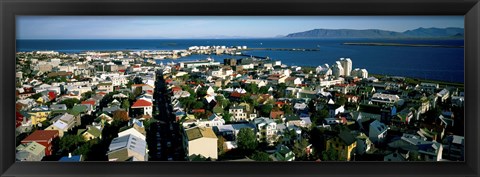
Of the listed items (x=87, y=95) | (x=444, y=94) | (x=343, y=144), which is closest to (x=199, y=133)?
(x=87, y=95)

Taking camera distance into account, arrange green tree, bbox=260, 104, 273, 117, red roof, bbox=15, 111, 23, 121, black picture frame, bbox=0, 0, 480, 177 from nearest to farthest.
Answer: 1. black picture frame, bbox=0, 0, 480, 177
2. red roof, bbox=15, 111, 23, 121
3. green tree, bbox=260, 104, 273, 117

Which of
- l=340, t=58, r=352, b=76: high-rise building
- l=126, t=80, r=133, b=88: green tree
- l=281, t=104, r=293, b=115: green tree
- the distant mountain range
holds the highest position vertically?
the distant mountain range

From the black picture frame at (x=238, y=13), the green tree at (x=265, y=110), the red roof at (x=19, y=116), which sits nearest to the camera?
the black picture frame at (x=238, y=13)

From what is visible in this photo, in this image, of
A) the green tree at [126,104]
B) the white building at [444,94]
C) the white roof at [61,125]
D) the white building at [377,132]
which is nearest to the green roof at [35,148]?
the white roof at [61,125]

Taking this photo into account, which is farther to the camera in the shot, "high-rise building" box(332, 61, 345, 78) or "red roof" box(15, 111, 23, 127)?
"high-rise building" box(332, 61, 345, 78)

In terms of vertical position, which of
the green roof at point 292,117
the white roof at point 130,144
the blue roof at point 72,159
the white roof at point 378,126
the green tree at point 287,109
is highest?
the green tree at point 287,109

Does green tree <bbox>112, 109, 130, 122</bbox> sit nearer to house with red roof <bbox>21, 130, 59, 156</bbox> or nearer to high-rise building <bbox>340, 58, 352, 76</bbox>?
house with red roof <bbox>21, 130, 59, 156</bbox>

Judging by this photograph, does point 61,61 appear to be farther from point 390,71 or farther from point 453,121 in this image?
point 453,121

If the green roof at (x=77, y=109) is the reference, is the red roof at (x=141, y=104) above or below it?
above

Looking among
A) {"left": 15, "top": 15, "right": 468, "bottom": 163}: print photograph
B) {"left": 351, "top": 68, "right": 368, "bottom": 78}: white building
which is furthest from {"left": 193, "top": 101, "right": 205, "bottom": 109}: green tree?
{"left": 351, "top": 68, "right": 368, "bottom": 78}: white building

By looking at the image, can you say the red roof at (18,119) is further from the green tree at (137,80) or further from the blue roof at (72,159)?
the green tree at (137,80)
